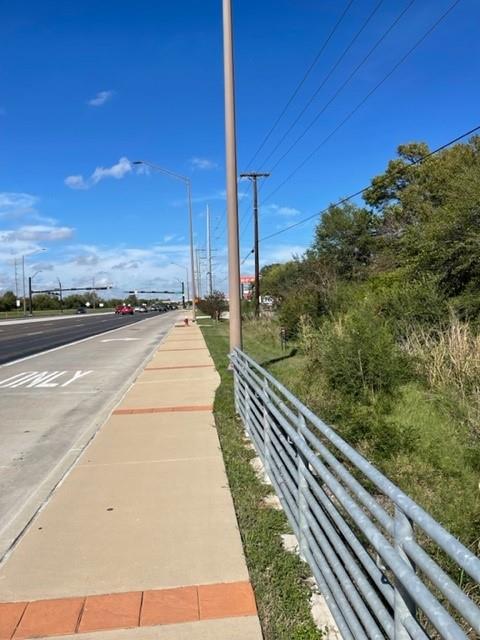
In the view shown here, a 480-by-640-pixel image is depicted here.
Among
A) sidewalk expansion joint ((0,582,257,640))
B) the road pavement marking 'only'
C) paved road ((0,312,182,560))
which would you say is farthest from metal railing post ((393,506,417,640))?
the road pavement marking 'only'

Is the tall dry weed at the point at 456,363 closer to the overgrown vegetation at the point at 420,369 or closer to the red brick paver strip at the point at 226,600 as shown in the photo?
the overgrown vegetation at the point at 420,369

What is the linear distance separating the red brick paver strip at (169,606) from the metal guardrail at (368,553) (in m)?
0.76

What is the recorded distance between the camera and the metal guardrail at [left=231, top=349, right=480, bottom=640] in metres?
1.74

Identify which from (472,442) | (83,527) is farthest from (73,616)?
(472,442)

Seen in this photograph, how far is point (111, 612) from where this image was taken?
3436 millimetres

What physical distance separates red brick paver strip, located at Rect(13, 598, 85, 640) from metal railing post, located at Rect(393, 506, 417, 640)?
6.47 feet

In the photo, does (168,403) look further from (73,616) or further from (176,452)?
(73,616)

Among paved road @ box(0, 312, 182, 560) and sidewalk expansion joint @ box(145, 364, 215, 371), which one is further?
sidewalk expansion joint @ box(145, 364, 215, 371)

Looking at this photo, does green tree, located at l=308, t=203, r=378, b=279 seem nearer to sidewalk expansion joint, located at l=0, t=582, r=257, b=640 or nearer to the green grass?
the green grass

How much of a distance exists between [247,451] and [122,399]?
15.3ft

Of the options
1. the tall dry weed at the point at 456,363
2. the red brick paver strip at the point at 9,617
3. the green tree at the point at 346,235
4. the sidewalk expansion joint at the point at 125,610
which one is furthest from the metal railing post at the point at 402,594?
the green tree at the point at 346,235

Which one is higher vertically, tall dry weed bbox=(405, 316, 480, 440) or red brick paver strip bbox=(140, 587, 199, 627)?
tall dry weed bbox=(405, 316, 480, 440)

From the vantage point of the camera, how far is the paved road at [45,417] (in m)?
5.63

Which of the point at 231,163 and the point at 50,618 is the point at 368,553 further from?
the point at 231,163
